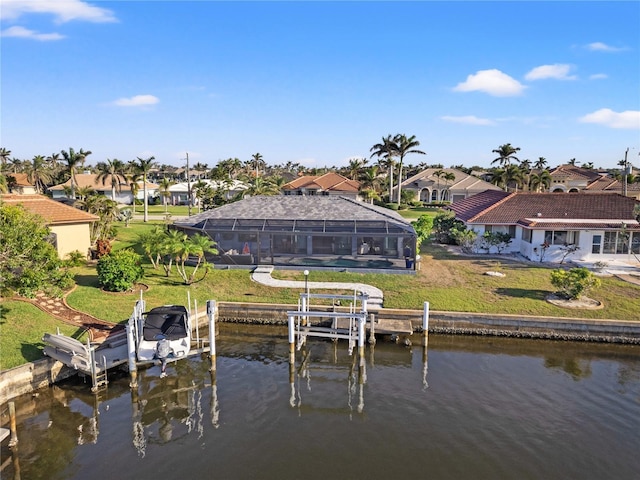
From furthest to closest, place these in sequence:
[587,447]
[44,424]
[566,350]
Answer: [566,350]
[44,424]
[587,447]

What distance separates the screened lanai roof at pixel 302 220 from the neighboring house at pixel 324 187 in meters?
33.2

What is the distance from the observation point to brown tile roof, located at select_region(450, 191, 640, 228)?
34406 millimetres

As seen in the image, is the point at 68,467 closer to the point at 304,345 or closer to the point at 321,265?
the point at 304,345

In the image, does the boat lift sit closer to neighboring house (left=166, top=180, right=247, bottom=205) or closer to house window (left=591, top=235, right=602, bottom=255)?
house window (left=591, top=235, right=602, bottom=255)

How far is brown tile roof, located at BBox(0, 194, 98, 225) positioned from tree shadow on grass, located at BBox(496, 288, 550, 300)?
86.8ft

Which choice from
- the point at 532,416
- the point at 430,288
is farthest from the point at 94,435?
the point at 430,288

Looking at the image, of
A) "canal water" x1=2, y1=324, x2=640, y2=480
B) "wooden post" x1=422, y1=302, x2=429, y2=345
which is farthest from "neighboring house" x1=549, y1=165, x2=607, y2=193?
"wooden post" x1=422, y1=302, x2=429, y2=345

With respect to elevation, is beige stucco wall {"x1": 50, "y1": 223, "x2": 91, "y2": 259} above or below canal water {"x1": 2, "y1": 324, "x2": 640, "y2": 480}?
above

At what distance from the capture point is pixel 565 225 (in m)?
Result: 33.1

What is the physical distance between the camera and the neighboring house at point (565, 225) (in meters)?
33.1

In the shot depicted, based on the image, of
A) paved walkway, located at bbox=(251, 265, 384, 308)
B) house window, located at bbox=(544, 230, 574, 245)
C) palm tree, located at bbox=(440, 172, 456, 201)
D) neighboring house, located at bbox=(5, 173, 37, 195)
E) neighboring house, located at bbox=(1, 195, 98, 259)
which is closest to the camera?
paved walkway, located at bbox=(251, 265, 384, 308)

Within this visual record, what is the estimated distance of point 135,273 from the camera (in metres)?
25.2

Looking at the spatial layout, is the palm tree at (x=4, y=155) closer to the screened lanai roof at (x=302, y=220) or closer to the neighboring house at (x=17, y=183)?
the neighboring house at (x=17, y=183)

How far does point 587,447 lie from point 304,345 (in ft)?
39.4
